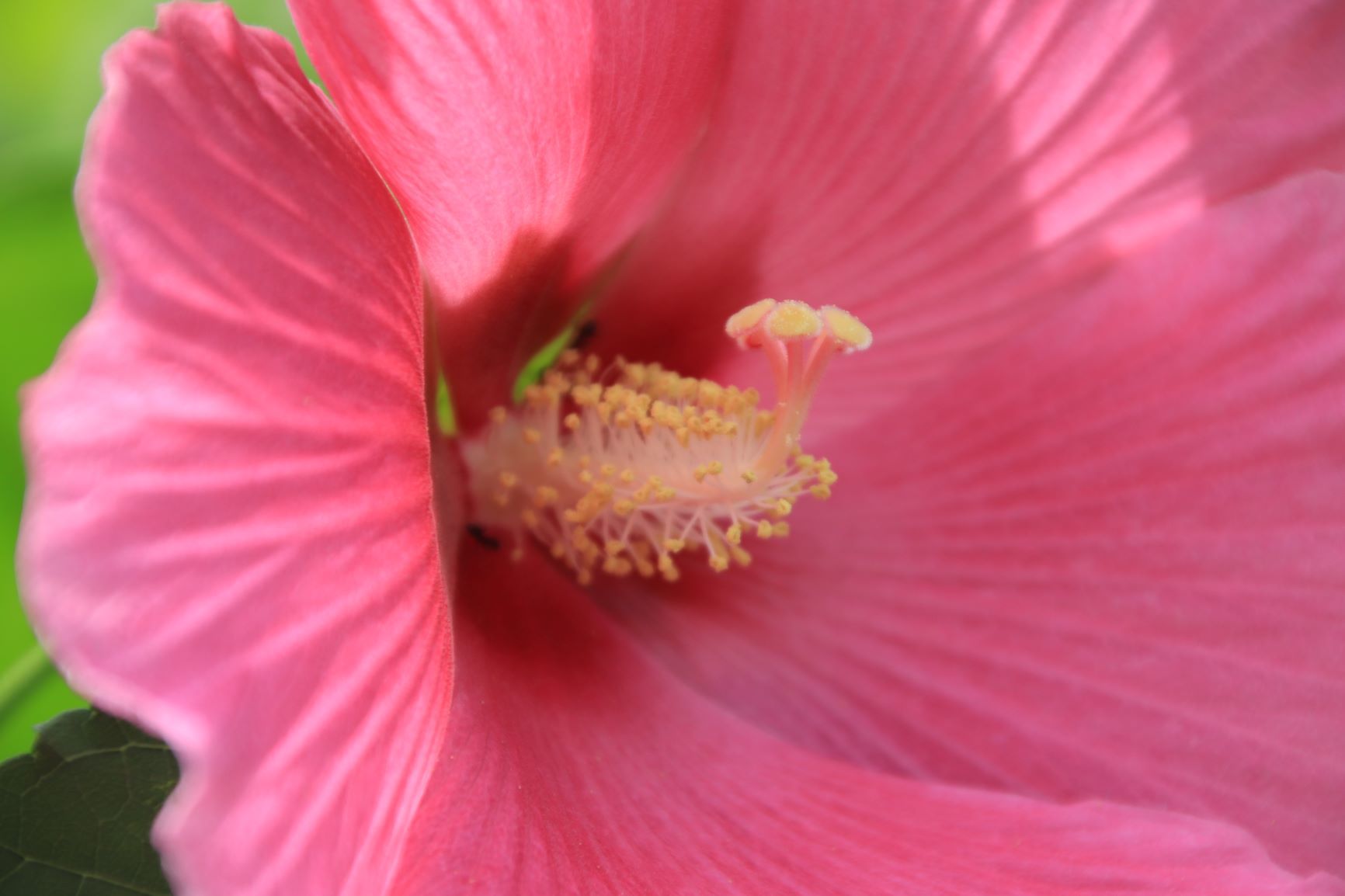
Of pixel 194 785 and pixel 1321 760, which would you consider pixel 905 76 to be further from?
pixel 194 785

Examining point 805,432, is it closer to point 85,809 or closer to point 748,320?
point 748,320

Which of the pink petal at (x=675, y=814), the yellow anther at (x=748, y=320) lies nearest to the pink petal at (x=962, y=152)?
the yellow anther at (x=748, y=320)

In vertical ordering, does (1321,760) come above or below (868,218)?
below

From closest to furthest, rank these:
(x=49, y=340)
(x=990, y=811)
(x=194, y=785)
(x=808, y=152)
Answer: (x=194, y=785) → (x=990, y=811) → (x=808, y=152) → (x=49, y=340)

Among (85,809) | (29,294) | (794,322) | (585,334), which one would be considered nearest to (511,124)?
(794,322)

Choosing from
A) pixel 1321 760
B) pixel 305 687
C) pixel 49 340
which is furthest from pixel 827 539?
pixel 49 340

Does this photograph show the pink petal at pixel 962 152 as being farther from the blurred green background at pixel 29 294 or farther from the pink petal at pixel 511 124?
the blurred green background at pixel 29 294
